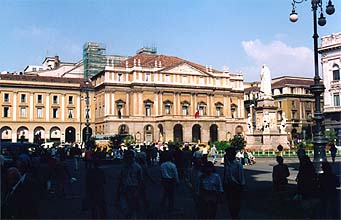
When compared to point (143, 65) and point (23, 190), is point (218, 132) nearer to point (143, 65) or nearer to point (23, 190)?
point (143, 65)

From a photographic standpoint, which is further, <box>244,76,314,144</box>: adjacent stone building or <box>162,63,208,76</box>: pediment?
<box>244,76,314,144</box>: adjacent stone building

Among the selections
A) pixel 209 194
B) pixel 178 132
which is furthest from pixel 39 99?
pixel 209 194

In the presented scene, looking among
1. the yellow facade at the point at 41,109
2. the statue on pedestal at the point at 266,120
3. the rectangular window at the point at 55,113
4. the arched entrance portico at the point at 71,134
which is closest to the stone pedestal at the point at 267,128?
the statue on pedestal at the point at 266,120

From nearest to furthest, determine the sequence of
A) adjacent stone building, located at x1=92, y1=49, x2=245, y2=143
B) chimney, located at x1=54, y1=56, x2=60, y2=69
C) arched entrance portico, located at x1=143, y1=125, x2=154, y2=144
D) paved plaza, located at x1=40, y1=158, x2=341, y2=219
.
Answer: paved plaza, located at x1=40, y1=158, x2=341, y2=219 → adjacent stone building, located at x1=92, y1=49, x2=245, y2=143 → arched entrance portico, located at x1=143, y1=125, x2=154, y2=144 → chimney, located at x1=54, y1=56, x2=60, y2=69

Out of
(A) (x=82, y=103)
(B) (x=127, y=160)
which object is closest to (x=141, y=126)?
(A) (x=82, y=103)

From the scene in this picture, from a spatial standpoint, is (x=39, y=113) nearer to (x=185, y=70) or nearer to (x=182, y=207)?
(x=185, y=70)

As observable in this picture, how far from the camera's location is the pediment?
219 ft

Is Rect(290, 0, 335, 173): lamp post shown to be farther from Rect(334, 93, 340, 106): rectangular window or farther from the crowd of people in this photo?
Rect(334, 93, 340, 106): rectangular window

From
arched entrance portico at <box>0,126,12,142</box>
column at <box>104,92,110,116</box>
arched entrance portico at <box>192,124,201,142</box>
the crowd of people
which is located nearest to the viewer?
the crowd of people

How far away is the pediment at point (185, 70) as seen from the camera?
66.7 metres

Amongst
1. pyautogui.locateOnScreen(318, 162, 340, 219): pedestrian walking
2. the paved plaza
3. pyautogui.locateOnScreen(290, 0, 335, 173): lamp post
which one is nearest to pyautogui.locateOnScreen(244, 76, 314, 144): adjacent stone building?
pyautogui.locateOnScreen(290, 0, 335, 173): lamp post

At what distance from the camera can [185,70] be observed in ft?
223

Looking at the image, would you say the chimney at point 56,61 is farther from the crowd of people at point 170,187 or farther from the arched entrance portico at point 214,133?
the crowd of people at point 170,187

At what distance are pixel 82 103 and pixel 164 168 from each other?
5986 centimetres
